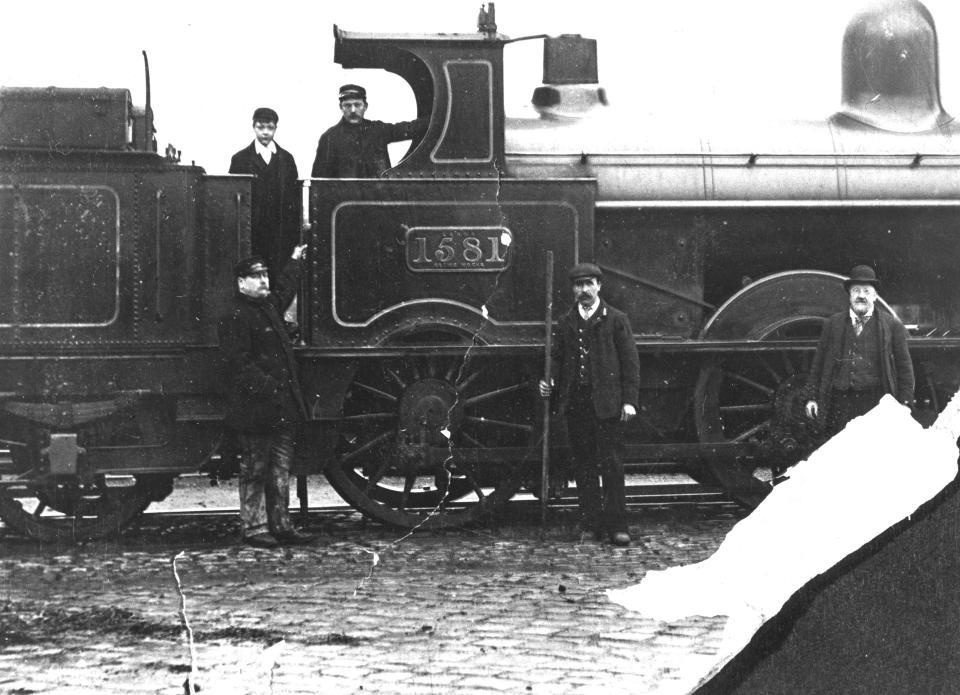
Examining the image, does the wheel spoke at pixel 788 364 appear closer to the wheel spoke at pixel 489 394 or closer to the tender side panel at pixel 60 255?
the wheel spoke at pixel 489 394

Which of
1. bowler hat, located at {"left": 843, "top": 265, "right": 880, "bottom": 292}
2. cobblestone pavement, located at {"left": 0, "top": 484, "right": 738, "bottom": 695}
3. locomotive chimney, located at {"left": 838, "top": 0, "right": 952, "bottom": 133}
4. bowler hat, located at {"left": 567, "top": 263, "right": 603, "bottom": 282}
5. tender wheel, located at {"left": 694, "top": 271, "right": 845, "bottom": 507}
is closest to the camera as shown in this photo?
cobblestone pavement, located at {"left": 0, "top": 484, "right": 738, "bottom": 695}

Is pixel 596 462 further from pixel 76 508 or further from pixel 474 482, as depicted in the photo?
pixel 76 508

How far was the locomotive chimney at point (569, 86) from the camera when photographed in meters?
7.54

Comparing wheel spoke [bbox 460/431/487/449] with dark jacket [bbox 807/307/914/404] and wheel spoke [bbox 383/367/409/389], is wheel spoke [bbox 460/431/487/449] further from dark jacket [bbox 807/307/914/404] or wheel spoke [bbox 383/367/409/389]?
dark jacket [bbox 807/307/914/404]

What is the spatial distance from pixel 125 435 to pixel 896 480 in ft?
15.0

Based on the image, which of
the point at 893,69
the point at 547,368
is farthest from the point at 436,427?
the point at 893,69

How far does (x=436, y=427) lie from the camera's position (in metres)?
7.08

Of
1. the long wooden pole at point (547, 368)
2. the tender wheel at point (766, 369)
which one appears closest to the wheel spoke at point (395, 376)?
the long wooden pole at point (547, 368)

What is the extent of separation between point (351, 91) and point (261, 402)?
1900 millimetres

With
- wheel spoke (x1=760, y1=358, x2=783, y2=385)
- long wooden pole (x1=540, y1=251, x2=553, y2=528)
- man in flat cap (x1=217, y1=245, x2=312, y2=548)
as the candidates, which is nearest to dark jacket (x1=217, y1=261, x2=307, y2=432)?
man in flat cap (x1=217, y1=245, x2=312, y2=548)

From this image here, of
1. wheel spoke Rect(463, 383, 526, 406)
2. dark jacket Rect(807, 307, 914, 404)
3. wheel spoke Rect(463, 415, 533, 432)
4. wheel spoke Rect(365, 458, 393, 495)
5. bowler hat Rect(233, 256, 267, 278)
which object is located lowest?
wheel spoke Rect(365, 458, 393, 495)

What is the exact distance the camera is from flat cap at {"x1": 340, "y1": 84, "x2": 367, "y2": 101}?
7.19m

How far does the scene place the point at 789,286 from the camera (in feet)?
24.2

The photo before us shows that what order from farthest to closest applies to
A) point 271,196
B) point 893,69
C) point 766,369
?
point 893,69
point 766,369
point 271,196
